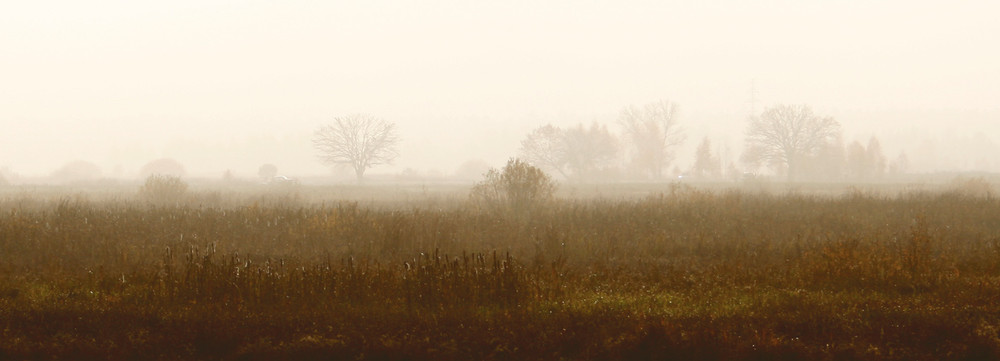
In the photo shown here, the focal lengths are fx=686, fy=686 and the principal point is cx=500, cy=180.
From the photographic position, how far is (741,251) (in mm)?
13859

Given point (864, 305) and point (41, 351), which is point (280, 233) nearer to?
point (41, 351)

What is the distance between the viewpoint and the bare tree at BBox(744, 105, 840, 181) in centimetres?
6675

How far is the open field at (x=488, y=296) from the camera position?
6.72 metres

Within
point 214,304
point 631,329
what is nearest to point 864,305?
point 631,329

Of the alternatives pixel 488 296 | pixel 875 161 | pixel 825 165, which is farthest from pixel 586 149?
pixel 488 296

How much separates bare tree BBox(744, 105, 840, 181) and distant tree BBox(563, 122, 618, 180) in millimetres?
14217

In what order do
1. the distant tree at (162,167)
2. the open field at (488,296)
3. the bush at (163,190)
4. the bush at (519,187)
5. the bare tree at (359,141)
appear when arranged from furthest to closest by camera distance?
the distant tree at (162,167) → the bare tree at (359,141) → the bush at (163,190) → the bush at (519,187) → the open field at (488,296)

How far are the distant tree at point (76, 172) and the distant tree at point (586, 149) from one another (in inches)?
2103

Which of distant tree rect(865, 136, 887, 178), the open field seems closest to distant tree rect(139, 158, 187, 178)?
the open field

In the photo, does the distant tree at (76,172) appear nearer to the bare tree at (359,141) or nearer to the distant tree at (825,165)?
the bare tree at (359,141)

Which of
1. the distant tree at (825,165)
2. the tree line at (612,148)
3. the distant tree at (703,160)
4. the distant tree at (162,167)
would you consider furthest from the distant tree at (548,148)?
the distant tree at (162,167)

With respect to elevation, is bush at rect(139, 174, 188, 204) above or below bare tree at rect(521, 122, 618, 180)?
below

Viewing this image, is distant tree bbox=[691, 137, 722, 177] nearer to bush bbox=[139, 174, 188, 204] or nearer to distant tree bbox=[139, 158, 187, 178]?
bush bbox=[139, 174, 188, 204]

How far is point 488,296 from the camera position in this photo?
29.4 feet
